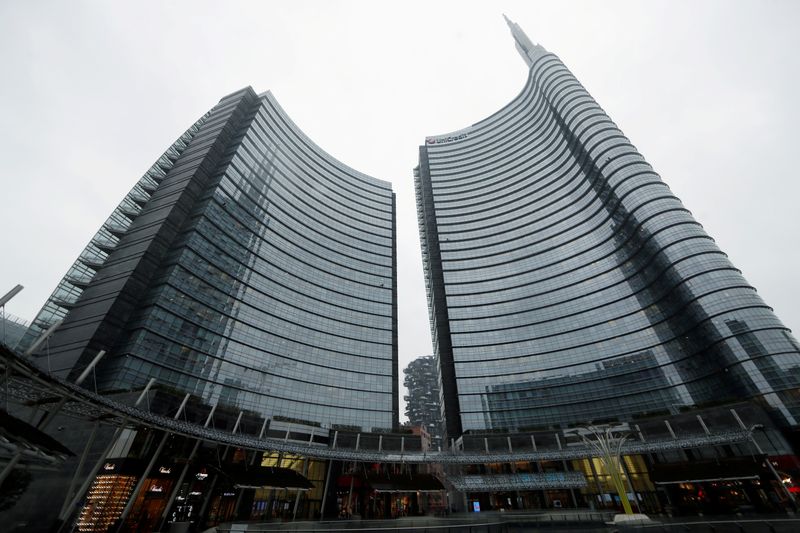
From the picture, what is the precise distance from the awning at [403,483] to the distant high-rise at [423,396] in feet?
286

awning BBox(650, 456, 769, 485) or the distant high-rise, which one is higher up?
the distant high-rise

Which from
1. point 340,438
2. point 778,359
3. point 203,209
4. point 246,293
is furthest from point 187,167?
point 778,359

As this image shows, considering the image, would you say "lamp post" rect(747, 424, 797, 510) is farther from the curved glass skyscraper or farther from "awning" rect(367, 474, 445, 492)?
"awning" rect(367, 474, 445, 492)

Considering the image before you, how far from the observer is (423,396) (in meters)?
152

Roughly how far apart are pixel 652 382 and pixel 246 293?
7890 centimetres

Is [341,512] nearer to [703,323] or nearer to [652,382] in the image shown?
[652,382]

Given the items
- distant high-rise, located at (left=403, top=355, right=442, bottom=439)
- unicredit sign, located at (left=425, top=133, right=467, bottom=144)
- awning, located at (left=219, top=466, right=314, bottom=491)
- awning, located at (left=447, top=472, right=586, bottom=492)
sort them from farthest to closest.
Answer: distant high-rise, located at (left=403, top=355, right=442, bottom=439) → unicredit sign, located at (left=425, top=133, right=467, bottom=144) → awning, located at (left=447, top=472, right=586, bottom=492) → awning, located at (left=219, top=466, right=314, bottom=491)

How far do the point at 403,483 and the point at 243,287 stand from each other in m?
45.8

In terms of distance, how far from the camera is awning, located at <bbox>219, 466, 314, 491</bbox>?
1418 inches

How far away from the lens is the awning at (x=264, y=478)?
36.0 meters

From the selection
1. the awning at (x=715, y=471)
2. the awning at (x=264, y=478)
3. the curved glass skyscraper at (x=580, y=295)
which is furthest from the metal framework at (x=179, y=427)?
the curved glass skyscraper at (x=580, y=295)

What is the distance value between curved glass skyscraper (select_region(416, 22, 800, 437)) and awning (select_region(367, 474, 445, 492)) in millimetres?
25720

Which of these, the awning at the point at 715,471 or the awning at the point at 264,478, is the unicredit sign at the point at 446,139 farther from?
the awning at the point at 264,478

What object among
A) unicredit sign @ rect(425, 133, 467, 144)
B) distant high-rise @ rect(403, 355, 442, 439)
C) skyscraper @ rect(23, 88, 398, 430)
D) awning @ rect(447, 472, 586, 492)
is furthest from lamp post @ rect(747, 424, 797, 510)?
unicredit sign @ rect(425, 133, 467, 144)
